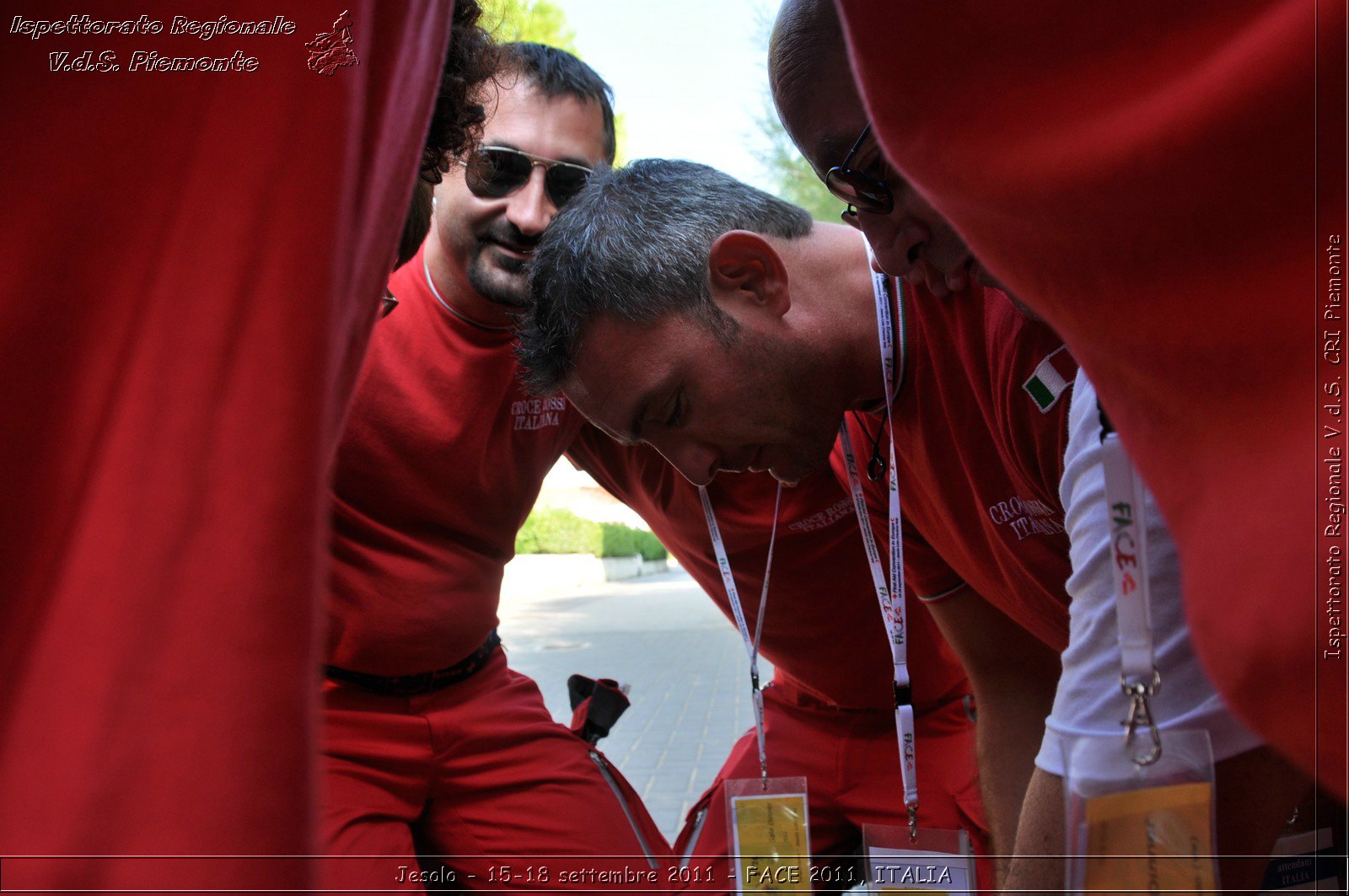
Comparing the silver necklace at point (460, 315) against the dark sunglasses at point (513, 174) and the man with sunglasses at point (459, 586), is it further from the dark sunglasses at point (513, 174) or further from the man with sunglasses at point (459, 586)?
the dark sunglasses at point (513, 174)

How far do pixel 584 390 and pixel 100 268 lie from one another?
1.19 meters

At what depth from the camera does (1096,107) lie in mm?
760

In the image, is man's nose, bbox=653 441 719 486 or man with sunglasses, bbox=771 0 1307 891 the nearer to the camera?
man with sunglasses, bbox=771 0 1307 891

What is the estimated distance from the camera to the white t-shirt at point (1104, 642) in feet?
2.71

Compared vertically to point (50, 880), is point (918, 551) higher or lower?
higher

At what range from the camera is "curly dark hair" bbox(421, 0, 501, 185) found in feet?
5.72

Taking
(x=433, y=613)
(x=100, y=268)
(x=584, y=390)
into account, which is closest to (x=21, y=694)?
(x=100, y=268)

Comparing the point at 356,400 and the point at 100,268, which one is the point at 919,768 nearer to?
the point at 356,400

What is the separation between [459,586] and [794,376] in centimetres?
86

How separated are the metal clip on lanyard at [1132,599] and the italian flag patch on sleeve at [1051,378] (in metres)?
0.53

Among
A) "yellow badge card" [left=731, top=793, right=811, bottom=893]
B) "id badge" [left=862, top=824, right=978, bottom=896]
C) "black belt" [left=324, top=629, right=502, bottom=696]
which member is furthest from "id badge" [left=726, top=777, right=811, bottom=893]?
"black belt" [left=324, top=629, right=502, bottom=696]

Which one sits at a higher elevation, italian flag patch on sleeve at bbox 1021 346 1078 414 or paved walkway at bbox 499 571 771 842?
Answer: italian flag patch on sleeve at bbox 1021 346 1078 414

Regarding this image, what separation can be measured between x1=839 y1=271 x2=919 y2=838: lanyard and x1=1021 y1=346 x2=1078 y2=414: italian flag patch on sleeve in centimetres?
31

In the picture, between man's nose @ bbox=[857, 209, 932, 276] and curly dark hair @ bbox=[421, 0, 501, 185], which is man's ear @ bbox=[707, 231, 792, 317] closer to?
man's nose @ bbox=[857, 209, 932, 276]
